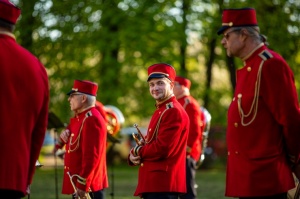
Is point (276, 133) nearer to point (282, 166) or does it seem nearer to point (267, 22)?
point (282, 166)

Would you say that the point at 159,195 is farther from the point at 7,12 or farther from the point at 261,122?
the point at 7,12

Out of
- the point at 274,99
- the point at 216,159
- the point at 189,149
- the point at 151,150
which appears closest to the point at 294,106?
the point at 274,99

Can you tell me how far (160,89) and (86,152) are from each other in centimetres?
148

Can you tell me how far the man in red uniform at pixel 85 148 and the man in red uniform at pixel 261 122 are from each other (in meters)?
3.35

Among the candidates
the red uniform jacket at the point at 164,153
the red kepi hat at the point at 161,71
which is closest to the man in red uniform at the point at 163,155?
the red uniform jacket at the point at 164,153

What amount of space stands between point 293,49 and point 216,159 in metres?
5.10

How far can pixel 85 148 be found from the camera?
977 cm

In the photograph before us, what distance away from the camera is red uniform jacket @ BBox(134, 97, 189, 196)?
27.2ft

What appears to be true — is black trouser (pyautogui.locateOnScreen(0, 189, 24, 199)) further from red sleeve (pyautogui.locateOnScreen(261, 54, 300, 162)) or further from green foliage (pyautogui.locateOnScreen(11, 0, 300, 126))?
green foliage (pyautogui.locateOnScreen(11, 0, 300, 126))

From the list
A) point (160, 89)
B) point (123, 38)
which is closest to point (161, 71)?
point (160, 89)

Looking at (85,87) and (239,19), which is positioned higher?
(239,19)

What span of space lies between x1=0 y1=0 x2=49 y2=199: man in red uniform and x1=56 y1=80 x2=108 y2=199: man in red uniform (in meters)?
3.72

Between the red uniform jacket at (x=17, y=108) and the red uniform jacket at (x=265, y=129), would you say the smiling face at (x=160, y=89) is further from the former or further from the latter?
Answer: the red uniform jacket at (x=17, y=108)

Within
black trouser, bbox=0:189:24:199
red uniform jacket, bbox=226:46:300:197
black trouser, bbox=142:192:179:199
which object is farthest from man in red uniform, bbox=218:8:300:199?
black trouser, bbox=142:192:179:199
